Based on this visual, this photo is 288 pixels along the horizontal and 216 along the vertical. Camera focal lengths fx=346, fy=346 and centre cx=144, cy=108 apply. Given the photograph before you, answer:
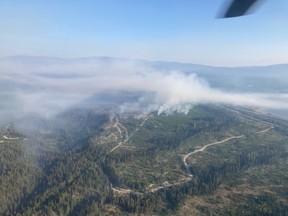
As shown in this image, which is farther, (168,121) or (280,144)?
(168,121)

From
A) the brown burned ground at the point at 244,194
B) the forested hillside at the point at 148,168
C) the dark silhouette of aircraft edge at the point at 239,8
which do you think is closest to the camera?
the dark silhouette of aircraft edge at the point at 239,8

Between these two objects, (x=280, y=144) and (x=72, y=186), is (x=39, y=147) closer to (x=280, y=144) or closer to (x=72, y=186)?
(x=72, y=186)

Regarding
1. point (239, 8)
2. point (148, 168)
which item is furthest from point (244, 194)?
point (239, 8)

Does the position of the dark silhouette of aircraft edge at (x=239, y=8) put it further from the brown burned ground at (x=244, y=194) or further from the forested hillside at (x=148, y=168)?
the forested hillside at (x=148, y=168)

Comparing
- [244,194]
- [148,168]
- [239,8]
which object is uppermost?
[239,8]

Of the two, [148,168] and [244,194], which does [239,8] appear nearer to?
[244,194]

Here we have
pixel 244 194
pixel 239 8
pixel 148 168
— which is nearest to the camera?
pixel 239 8

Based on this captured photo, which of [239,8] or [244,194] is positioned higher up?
[239,8]

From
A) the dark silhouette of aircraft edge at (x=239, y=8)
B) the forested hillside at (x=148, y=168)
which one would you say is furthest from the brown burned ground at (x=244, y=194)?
the dark silhouette of aircraft edge at (x=239, y=8)

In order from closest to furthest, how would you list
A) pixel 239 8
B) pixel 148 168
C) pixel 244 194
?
1. pixel 239 8
2. pixel 244 194
3. pixel 148 168

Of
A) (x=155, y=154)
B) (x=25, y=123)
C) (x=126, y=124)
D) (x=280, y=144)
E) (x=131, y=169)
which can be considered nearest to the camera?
(x=131, y=169)

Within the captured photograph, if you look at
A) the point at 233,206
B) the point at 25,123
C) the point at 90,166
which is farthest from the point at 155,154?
the point at 25,123
